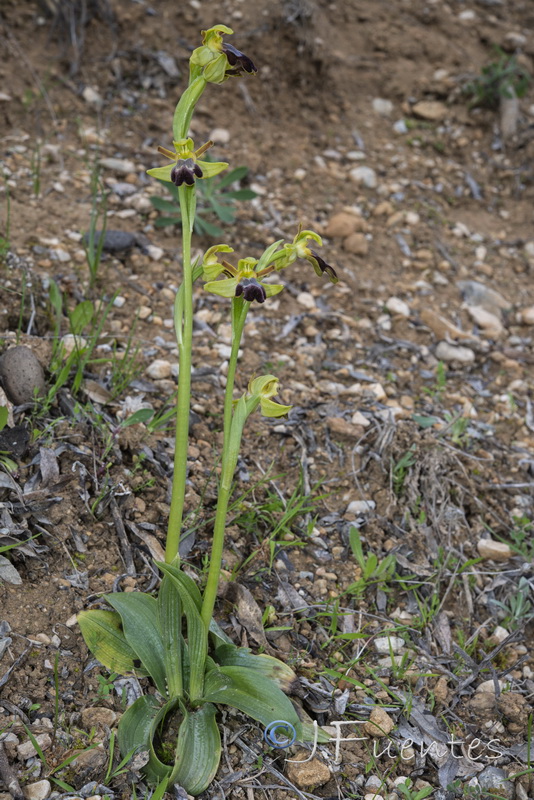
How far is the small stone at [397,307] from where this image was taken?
422cm

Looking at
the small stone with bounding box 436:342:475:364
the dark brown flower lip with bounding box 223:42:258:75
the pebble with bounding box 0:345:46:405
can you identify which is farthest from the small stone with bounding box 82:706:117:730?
the small stone with bounding box 436:342:475:364

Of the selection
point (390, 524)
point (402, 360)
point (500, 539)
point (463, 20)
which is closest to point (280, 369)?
point (402, 360)

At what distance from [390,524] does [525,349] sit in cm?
168

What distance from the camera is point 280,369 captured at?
3686mm

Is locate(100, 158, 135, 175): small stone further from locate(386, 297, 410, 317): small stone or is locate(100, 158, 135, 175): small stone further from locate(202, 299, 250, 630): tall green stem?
locate(202, 299, 250, 630): tall green stem

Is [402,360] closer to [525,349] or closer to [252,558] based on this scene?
[525,349]

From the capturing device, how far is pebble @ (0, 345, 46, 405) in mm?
2887

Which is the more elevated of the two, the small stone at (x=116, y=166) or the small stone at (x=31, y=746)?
the small stone at (x=116, y=166)

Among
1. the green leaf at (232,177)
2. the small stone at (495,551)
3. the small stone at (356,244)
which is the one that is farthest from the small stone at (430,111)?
the small stone at (495,551)

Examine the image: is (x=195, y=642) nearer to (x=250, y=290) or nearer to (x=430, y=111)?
(x=250, y=290)

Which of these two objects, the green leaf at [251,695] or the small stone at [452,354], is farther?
the small stone at [452,354]

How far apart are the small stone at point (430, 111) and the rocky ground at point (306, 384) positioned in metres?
0.02

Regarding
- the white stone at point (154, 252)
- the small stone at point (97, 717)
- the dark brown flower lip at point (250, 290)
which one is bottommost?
the small stone at point (97, 717)

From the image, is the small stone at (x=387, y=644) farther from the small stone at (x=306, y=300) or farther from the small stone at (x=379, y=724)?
the small stone at (x=306, y=300)
